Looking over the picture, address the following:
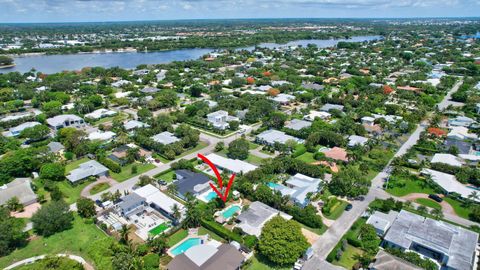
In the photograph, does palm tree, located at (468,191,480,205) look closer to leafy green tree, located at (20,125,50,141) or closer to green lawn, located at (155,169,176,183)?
green lawn, located at (155,169,176,183)

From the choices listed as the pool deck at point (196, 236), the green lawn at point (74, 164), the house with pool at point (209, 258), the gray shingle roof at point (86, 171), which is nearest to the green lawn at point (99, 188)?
the gray shingle roof at point (86, 171)

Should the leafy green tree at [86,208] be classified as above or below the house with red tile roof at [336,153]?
above

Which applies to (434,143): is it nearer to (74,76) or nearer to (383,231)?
(383,231)

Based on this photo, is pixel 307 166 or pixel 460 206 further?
pixel 307 166

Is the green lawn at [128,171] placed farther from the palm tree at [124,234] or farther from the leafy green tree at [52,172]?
the palm tree at [124,234]

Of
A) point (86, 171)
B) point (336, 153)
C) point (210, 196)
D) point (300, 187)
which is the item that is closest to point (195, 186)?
point (210, 196)

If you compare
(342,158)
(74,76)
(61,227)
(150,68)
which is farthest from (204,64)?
(61,227)

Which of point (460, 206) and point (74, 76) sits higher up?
point (74, 76)
